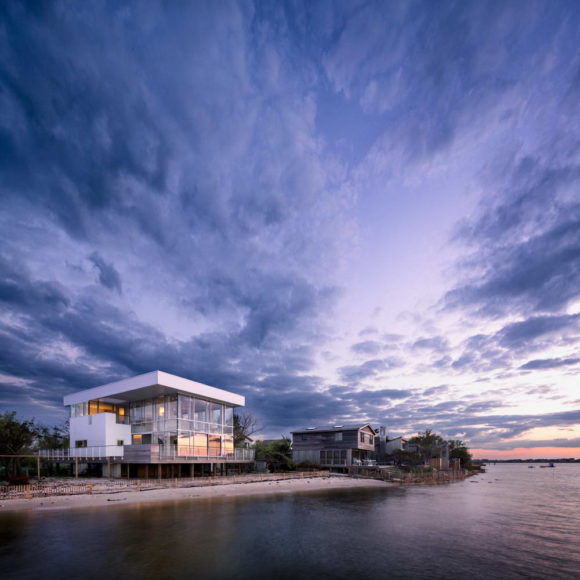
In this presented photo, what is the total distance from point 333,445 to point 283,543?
156ft

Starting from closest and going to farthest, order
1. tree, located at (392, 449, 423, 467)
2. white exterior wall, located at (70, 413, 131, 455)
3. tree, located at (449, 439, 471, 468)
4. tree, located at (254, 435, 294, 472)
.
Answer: white exterior wall, located at (70, 413, 131, 455) → tree, located at (254, 435, 294, 472) → tree, located at (392, 449, 423, 467) → tree, located at (449, 439, 471, 468)

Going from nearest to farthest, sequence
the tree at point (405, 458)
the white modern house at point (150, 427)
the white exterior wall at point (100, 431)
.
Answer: the white modern house at point (150, 427) → the white exterior wall at point (100, 431) → the tree at point (405, 458)

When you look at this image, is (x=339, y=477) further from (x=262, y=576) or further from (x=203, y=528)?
(x=262, y=576)

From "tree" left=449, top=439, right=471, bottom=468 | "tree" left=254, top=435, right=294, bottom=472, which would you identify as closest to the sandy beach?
"tree" left=254, top=435, right=294, bottom=472

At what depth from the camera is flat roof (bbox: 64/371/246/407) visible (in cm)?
4253

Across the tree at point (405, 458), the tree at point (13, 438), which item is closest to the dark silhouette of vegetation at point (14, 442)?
the tree at point (13, 438)

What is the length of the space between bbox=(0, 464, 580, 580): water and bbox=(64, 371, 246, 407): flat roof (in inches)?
535

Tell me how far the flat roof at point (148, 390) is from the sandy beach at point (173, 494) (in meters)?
10.4

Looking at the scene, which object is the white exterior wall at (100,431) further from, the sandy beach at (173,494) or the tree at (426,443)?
the tree at (426,443)

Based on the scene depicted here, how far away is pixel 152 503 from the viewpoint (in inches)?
1248

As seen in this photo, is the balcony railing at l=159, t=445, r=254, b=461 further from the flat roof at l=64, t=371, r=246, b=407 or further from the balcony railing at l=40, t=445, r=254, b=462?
the flat roof at l=64, t=371, r=246, b=407

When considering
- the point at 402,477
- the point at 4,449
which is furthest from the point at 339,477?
the point at 4,449

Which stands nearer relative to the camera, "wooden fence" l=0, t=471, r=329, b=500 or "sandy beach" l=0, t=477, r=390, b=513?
"sandy beach" l=0, t=477, r=390, b=513

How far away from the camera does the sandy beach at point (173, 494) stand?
96.2 ft
